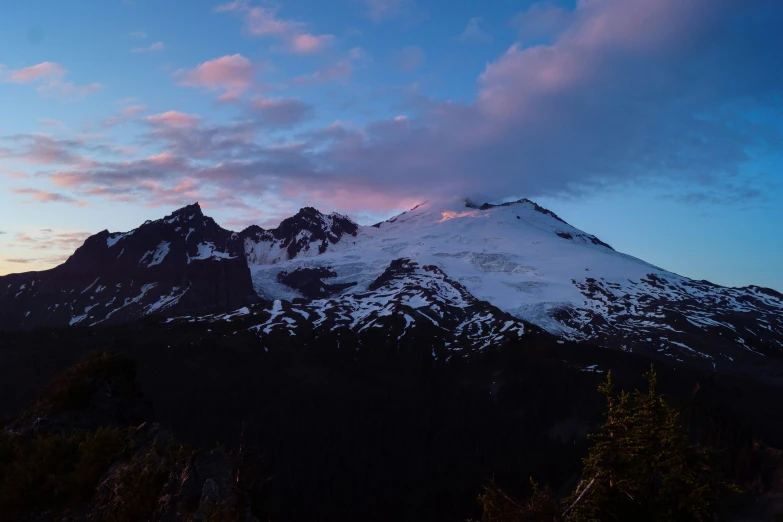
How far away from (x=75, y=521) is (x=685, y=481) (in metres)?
22.2

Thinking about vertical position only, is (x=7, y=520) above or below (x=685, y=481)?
below

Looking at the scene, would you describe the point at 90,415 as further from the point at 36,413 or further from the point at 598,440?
the point at 598,440

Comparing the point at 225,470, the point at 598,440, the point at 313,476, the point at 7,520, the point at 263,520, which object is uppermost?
the point at 598,440

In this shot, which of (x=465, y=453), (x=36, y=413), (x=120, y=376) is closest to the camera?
(x=36, y=413)

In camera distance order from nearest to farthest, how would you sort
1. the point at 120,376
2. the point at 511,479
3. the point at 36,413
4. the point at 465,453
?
the point at 36,413, the point at 120,376, the point at 511,479, the point at 465,453

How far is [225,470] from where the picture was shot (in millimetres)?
20906

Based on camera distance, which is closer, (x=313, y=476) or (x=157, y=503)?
(x=157, y=503)

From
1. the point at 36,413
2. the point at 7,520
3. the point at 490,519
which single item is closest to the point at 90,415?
the point at 36,413

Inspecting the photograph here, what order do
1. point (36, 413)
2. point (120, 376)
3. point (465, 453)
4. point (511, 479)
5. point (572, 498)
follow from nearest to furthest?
1. point (572, 498)
2. point (36, 413)
3. point (120, 376)
4. point (511, 479)
5. point (465, 453)

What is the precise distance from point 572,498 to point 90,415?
29.2 metres

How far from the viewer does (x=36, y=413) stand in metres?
34.7

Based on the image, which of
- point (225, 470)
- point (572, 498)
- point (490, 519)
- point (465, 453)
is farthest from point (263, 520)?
point (465, 453)

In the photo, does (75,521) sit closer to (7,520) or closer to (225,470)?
(7,520)

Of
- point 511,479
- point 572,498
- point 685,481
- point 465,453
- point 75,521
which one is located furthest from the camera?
point 465,453
